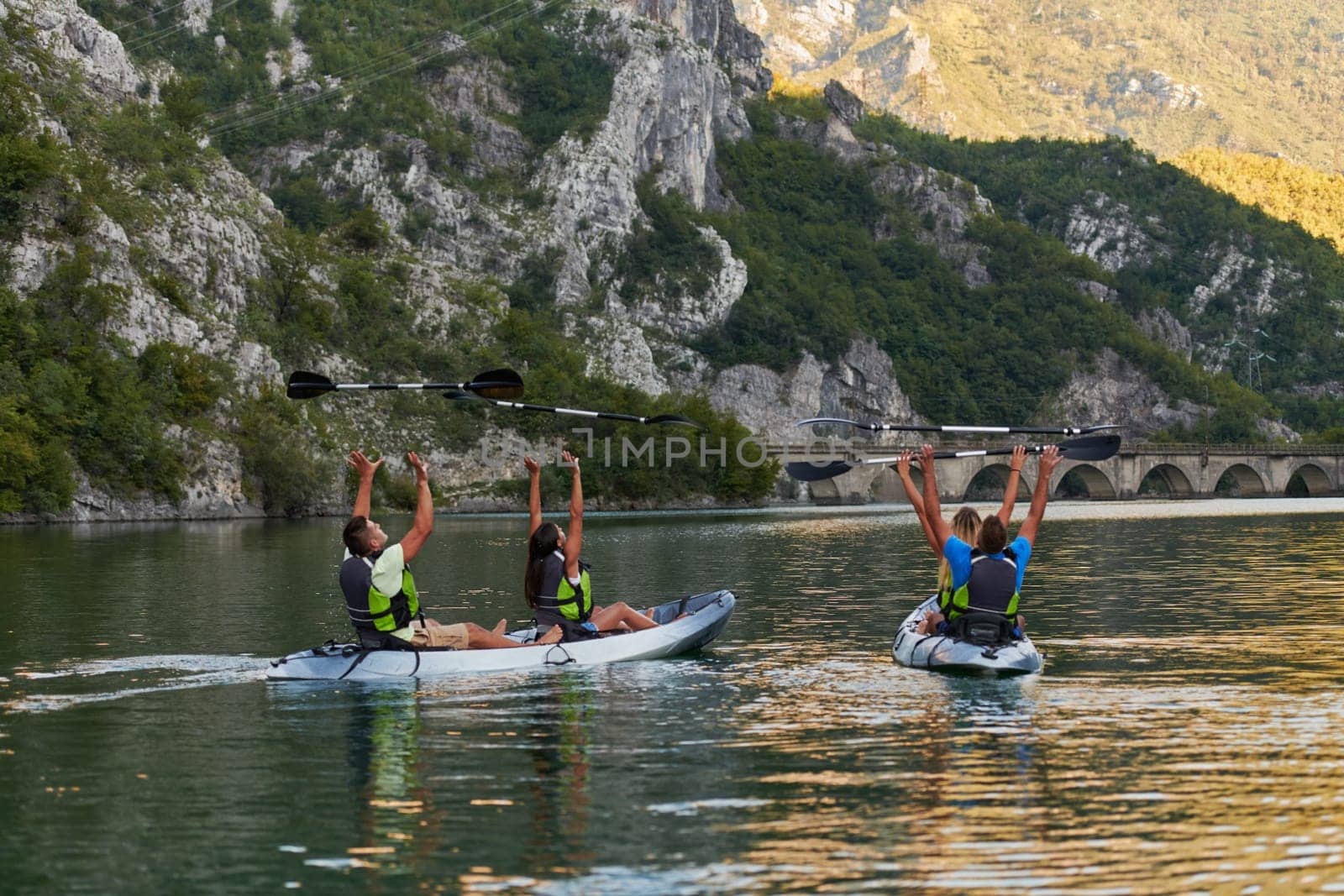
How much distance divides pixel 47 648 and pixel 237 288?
99194 millimetres

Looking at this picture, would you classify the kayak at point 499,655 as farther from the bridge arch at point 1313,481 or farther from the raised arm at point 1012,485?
the bridge arch at point 1313,481

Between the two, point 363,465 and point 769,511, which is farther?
point 769,511

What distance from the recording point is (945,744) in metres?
18.4

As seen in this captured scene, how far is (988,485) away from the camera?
624 ft

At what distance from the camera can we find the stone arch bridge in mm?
162625

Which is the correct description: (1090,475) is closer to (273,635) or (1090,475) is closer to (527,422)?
(527,422)

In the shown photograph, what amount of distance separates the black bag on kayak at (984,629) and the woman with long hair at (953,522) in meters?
0.51

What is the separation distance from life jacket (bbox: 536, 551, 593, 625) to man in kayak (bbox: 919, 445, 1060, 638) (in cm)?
555

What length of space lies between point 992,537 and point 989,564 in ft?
1.32

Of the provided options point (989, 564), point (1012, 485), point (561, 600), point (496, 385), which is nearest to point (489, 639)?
point (561, 600)

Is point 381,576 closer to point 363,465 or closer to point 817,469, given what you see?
point 363,465

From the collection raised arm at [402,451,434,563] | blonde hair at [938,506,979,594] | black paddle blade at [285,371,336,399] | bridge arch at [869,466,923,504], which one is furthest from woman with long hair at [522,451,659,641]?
bridge arch at [869,466,923,504]

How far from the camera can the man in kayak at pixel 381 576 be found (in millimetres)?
22548

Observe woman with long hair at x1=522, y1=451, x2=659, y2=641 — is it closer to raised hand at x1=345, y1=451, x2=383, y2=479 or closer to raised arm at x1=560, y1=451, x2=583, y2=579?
raised arm at x1=560, y1=451, x2=583, y2=579
